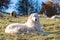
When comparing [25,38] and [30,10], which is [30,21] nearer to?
[25,38]

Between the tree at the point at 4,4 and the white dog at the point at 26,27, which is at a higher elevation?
the white dog at the point at 26,27

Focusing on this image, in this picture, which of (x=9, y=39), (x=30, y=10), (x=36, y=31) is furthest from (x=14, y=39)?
(x=30, y=10)

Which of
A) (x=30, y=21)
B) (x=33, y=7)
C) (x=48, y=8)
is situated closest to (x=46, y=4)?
(x=48, y=8)

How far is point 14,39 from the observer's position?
8914 millimetres

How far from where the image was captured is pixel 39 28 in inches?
448

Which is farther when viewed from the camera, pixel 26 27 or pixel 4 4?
pixel 4 4

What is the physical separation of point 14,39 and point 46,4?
43683mm

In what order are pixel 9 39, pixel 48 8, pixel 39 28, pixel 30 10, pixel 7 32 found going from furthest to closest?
pixel 48 8
pixel 30 10
pixel 39 28
pixel 7 32
pixel 9 39

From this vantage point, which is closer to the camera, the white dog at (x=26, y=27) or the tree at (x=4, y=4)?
the white dog at (x=26, y=27)

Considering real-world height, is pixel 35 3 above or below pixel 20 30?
below

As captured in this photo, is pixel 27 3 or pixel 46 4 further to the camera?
pixel 46 4

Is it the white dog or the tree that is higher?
the white dog

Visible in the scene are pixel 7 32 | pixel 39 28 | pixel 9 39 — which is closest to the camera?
pixel 9 39

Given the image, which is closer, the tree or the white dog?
the white dog
